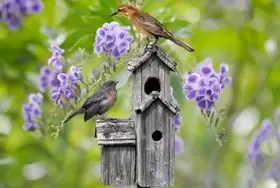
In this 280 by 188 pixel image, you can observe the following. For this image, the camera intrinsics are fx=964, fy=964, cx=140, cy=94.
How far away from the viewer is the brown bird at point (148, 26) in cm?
344

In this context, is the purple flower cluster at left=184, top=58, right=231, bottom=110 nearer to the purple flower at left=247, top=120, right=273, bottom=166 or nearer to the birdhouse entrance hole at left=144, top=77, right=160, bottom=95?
the birdhouse entrance hole at left=144, top=77, right=160, bottom=95

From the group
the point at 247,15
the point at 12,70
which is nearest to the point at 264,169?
the point at 247,15

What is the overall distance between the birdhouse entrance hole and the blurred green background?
3.81ft

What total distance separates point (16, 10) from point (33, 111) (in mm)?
912

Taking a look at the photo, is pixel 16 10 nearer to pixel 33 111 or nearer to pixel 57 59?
pixel 33 111

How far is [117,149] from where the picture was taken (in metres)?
3.43

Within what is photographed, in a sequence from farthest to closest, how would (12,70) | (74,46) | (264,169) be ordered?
(12,70)
(264,169)
(74,46)

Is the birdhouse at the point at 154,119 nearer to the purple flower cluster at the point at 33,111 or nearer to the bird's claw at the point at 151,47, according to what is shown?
the bird's claw at the point at 151,47

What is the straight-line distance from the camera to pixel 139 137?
134 inches

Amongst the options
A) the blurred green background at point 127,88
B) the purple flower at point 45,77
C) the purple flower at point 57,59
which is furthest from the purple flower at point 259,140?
the purple flower at point 57,59

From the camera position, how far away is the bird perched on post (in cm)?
350

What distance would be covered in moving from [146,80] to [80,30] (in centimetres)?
69

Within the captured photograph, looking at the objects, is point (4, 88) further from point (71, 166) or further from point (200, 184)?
point (200, 184)

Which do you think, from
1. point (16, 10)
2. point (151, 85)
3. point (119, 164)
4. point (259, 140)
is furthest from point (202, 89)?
point (16, 10)
